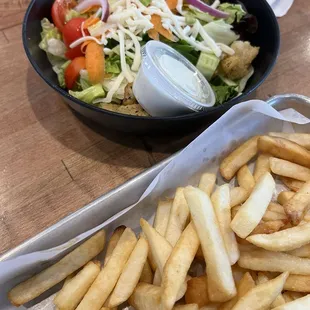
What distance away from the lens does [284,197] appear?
1298 millimetres

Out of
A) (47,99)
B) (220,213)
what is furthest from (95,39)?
(220,213)

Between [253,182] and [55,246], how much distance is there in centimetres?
62

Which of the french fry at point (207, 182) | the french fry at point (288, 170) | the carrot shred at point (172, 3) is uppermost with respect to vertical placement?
the carrot shred at point (172, 3)

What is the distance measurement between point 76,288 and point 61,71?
0.92m

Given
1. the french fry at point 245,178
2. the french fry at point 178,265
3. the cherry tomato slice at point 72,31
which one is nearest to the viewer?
the french fry at point 178,265

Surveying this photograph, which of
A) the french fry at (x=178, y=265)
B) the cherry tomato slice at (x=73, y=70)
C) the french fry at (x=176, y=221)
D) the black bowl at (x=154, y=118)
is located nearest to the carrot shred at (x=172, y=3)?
the black bowl at (x=154, y=118)

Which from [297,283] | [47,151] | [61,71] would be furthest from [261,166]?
[61,71]

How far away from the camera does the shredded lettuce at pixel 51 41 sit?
5.50ft

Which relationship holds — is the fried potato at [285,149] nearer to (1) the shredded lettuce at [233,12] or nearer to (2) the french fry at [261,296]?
(2) the french fry at [261,296]

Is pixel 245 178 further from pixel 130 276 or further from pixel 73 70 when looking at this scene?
pixel 73 70

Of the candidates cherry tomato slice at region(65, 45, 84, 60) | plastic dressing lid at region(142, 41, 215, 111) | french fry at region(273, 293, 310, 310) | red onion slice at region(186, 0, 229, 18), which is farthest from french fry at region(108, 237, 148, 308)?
red onion slice at region(186, 0, 229, 18)

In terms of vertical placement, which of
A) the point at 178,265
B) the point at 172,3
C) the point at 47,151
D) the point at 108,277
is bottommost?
the point at 47,151

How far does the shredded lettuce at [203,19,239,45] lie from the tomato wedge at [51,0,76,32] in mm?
571

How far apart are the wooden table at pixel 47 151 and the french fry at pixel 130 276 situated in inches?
14.9
